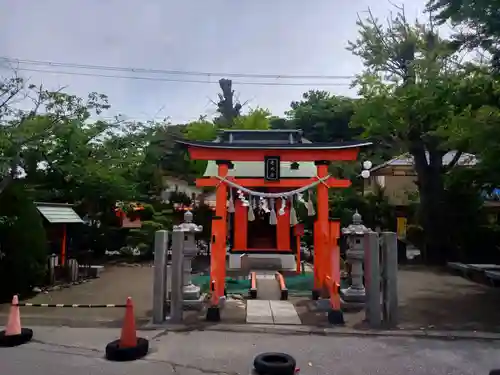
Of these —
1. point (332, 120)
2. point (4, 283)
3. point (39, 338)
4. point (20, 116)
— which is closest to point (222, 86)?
point (332, 120)

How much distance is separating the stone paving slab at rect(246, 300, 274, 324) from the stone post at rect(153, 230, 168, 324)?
1818 mm

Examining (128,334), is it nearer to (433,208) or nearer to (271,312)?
(271,312)

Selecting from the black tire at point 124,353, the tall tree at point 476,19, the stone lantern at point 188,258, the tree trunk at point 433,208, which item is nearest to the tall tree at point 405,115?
the tree trunk at point 433,208

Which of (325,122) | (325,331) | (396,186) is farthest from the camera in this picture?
(325,122)

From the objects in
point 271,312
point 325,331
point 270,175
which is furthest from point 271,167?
point 325,331

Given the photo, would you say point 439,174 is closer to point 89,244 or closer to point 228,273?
point 228,273

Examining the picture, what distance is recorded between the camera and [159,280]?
346 inches

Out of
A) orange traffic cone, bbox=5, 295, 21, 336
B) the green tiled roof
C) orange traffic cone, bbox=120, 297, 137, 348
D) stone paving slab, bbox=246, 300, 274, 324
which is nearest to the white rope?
stone paving slab, bbox=246, 300, 274, 324

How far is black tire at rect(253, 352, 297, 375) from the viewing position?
226 inches

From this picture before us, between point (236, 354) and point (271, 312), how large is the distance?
3154 millimetres

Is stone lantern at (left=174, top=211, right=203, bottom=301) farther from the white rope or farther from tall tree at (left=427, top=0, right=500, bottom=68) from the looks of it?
tall tree at (left=427, top=0, right=500, bottom=68)

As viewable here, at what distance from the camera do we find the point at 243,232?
19953 millimetres

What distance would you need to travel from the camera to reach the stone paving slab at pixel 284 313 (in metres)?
9.18

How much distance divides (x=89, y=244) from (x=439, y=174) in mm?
17313
